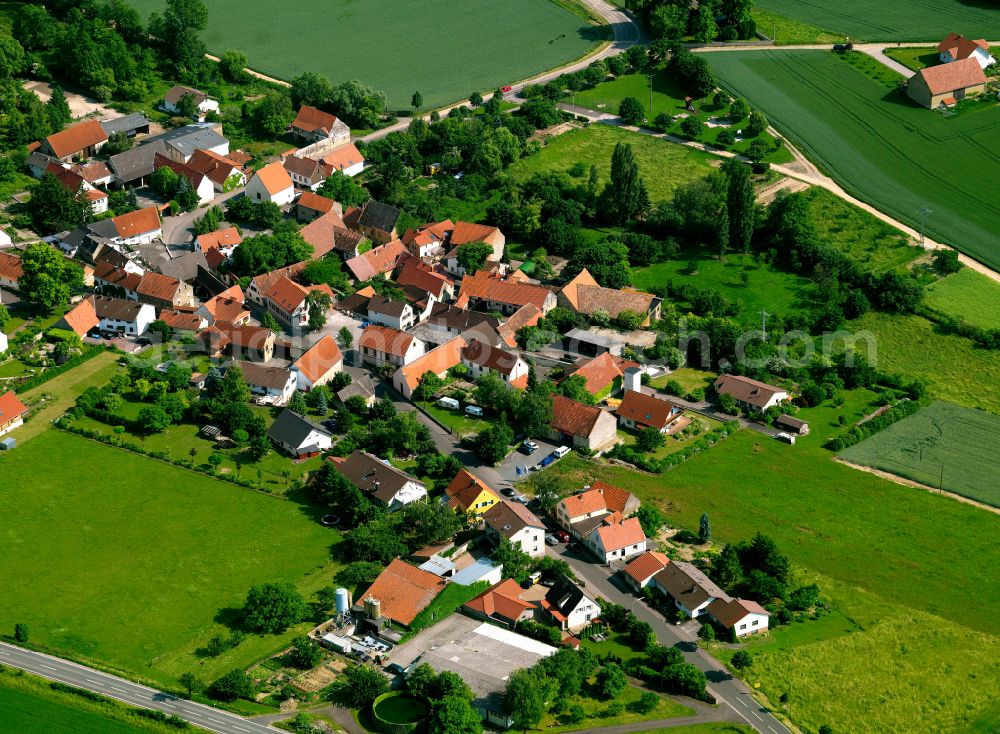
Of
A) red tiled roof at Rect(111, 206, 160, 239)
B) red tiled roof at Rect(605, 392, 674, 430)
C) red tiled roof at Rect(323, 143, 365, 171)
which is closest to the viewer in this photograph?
red tiled roof at Rect(605, 392, 674, 430)

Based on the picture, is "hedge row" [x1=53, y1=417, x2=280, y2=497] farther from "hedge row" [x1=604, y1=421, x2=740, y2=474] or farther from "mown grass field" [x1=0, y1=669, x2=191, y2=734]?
"hedge row" [x1=604, y1=421, x2=740, y2=474]

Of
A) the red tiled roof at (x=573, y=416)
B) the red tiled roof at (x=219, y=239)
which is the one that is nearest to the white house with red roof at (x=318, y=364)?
the red tiled roof at (x=573, y=416)

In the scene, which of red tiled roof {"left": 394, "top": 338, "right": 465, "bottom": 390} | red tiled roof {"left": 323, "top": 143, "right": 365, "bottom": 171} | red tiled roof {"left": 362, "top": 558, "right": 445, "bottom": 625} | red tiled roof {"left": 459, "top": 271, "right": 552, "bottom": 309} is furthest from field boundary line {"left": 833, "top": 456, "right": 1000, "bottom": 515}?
red tiled roof {"left": 323, "top": 143, "right": 365, "bottom": 171}

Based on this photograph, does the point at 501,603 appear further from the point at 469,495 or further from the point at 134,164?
the point at 134,164

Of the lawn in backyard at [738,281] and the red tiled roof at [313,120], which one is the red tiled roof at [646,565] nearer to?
the lawn in backyard at [738,281]

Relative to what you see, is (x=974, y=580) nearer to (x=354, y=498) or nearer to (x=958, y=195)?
(x=354, y=498)

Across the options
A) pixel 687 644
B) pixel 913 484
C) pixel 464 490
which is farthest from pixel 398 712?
pixel 913 484
